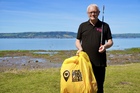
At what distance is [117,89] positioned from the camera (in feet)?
28.4

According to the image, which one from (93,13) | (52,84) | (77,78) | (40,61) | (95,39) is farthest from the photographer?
(40,61)

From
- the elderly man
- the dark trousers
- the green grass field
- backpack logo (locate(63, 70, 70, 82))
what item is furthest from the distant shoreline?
backpack logo (locate(63, 70, 70, 82))

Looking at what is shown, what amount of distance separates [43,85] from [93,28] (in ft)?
16.3

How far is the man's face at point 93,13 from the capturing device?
4.61 metres

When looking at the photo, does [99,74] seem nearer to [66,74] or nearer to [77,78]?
[77,78]

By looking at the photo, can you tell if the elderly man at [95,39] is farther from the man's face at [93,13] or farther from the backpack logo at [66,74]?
the backpack logo at [66,74]

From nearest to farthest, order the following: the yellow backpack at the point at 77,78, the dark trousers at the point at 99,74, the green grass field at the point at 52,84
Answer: the yellow backpack at the point at 77,78 < the dark trousers at the point at 99,74 < the green grass field at the point at 52,84

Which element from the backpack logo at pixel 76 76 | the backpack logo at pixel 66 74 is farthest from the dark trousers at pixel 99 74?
the backpack logo at pixel 66 74

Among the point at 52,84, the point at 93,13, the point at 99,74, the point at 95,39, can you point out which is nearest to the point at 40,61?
the point at 52,84

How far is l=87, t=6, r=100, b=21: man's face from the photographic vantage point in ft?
15.1

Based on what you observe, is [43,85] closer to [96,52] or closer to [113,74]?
[113,74]

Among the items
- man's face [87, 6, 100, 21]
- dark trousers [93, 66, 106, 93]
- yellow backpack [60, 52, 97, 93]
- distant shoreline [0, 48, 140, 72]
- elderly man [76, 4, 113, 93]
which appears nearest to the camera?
yellow backpack [60, 52, 97, 93]

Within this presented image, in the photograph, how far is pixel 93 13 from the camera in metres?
→ 4.63

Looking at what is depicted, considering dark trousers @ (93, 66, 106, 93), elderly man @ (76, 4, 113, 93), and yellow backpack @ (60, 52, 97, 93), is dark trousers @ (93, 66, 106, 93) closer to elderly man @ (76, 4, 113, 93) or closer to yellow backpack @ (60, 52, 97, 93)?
elderly man @ (76, 4, 113, 93)
